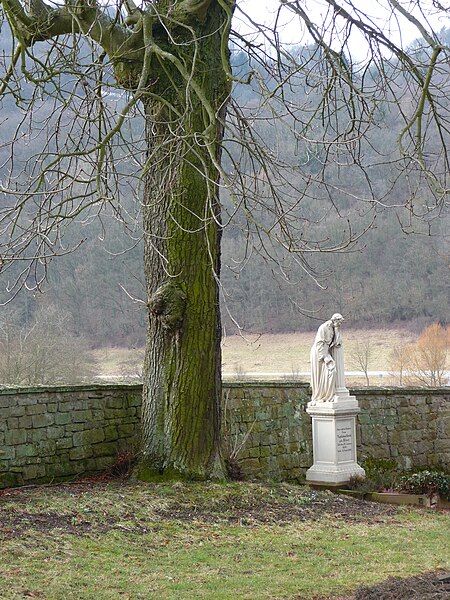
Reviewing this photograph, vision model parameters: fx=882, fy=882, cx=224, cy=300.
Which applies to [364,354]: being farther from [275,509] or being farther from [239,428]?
[275,509]

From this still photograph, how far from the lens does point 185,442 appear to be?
9.45 meters

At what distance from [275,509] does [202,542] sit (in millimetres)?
1623

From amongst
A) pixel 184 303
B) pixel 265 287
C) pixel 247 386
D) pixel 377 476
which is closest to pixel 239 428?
pixel 247 386

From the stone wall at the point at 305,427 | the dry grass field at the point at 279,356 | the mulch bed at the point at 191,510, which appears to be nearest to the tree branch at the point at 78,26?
the mulch bed at the point at 191,510

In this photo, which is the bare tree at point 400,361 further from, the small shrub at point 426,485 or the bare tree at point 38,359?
the small shrub at point 426,485

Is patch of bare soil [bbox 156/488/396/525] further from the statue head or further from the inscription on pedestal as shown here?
the statue head

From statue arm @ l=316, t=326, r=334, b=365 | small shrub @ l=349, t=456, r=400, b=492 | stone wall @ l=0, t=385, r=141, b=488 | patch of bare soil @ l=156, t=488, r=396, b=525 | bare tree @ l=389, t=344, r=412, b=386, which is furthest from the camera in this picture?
bare tree @ l=389, t=344, r=412, b=386

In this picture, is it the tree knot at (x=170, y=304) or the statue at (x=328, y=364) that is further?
the statue at (x=328, y=364)

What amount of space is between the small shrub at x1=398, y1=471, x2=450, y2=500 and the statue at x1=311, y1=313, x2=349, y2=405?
1.56 metres

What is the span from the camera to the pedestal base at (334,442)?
12164 mm

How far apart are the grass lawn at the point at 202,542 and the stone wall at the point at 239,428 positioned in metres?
0.70

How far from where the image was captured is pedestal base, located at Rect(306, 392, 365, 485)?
12164mm

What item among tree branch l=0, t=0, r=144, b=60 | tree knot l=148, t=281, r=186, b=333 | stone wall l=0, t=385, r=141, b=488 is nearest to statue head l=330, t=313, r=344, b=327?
stone wall l=0, t=385, r=141, b=488

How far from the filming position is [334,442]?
12.2 meters
